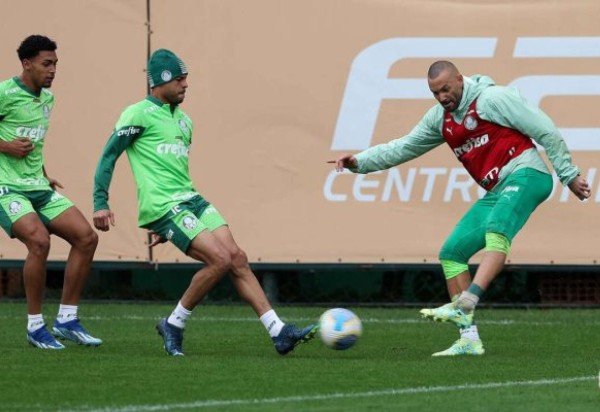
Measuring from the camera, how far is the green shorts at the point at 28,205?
35.7ft

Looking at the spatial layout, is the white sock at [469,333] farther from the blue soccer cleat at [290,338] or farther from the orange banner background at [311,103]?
the orange banner background at [311,103]

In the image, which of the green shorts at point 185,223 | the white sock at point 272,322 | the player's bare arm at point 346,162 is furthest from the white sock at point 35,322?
the player's bare arm at point 346,162

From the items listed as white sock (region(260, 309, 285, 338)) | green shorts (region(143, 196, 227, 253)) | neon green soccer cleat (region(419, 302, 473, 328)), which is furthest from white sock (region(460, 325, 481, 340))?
green shorts (region(143, 196, 227, 253))

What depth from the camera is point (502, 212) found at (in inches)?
404

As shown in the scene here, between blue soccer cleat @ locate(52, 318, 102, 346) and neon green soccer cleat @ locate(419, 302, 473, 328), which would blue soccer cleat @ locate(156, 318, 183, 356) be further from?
neon green soccer cleat @ locate(419, 302, 473, 328)

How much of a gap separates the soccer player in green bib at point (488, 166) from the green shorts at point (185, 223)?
3.21 feet

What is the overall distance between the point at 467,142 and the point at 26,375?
11.0ft

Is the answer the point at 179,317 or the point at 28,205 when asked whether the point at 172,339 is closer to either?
the point at 179,317

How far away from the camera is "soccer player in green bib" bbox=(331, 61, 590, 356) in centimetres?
1022

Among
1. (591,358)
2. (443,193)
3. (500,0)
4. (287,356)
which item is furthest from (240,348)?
(500,0)

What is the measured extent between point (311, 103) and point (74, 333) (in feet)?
15.2

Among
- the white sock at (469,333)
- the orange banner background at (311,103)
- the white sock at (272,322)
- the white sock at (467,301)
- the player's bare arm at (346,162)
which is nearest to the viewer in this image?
the white sock at (467,301)

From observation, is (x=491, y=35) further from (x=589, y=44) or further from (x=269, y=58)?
(x=269, y=58)

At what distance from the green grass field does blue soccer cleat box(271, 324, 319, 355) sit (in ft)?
0.33
